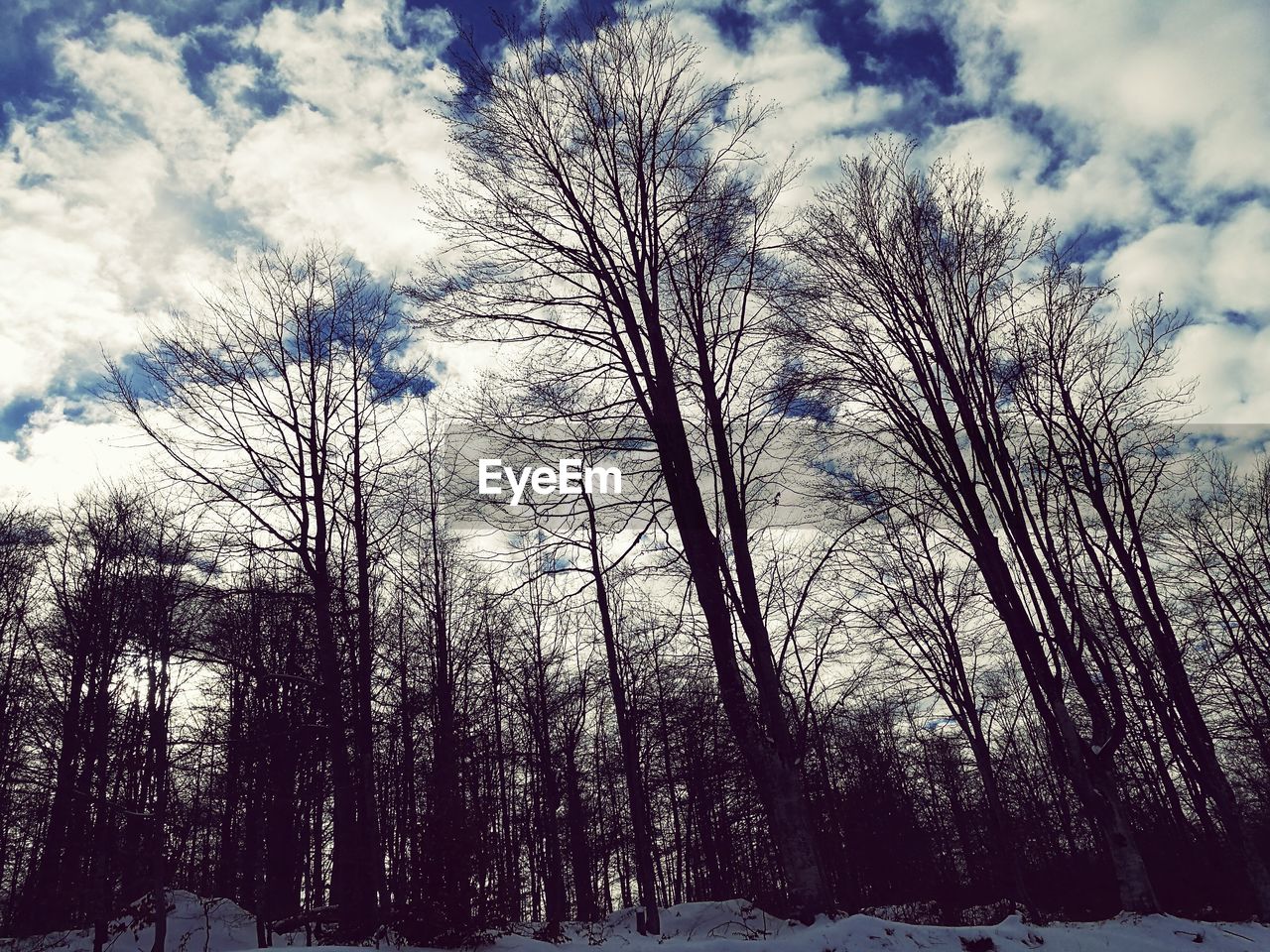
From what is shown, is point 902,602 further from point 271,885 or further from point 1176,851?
point 271,885

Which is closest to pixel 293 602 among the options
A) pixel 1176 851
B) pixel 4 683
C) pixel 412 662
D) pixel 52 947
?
pixel 412 662

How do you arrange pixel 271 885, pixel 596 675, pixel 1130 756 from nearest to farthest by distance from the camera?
pixel 271 885 < pixel 596 675 < pixel 1130 756

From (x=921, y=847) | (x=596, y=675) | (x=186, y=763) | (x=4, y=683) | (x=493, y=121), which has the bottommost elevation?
(x=921, y=847)

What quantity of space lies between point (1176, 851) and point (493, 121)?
2583cm

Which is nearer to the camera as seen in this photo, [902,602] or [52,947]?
[52,947]

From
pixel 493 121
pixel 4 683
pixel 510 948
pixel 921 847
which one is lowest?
pixel 921 847

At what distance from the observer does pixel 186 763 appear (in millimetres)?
12609

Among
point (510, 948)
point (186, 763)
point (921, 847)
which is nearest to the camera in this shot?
point (510, 948)

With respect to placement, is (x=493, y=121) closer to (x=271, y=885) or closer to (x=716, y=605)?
(x=716, y=605)

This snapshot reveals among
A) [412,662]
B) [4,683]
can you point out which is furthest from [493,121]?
[4,683]

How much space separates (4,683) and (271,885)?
347 inches

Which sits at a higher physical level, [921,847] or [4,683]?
[4,683]

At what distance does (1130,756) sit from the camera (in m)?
23.2

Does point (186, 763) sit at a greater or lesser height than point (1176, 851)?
greater
